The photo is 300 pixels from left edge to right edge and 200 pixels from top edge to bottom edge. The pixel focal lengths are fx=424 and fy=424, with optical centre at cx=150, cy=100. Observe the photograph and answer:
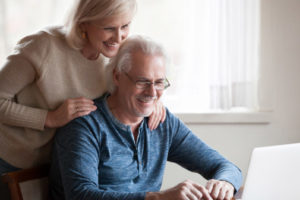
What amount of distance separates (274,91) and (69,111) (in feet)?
5.10

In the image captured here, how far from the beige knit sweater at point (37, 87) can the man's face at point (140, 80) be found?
170 millimetres

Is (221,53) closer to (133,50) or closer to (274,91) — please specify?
(274,91)

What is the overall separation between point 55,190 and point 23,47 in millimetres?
605

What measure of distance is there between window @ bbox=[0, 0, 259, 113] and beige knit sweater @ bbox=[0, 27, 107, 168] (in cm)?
106

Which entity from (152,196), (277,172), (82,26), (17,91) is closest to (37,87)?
(17,91)

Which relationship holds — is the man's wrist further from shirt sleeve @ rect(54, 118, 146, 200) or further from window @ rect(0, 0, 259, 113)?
window @ rect(0, 0, 259, 113)

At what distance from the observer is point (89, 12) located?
1697mm

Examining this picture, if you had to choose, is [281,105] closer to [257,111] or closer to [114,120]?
[257,111]

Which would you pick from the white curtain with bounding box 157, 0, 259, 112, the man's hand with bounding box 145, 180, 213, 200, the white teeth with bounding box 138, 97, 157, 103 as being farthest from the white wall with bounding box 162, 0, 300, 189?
the man's hand with bounding box 145, 180, 213, 200

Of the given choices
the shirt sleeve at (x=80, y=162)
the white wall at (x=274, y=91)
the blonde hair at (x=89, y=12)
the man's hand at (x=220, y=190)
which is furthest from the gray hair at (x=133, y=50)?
the white wall at (x=274, y=91)

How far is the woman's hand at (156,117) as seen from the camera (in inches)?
71.4

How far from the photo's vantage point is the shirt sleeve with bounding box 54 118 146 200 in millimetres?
1461

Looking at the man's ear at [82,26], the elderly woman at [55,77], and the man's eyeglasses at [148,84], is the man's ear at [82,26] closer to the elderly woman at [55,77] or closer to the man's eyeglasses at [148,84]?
the elderly woman at [55,77]

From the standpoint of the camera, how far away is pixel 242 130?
2.80 metres
